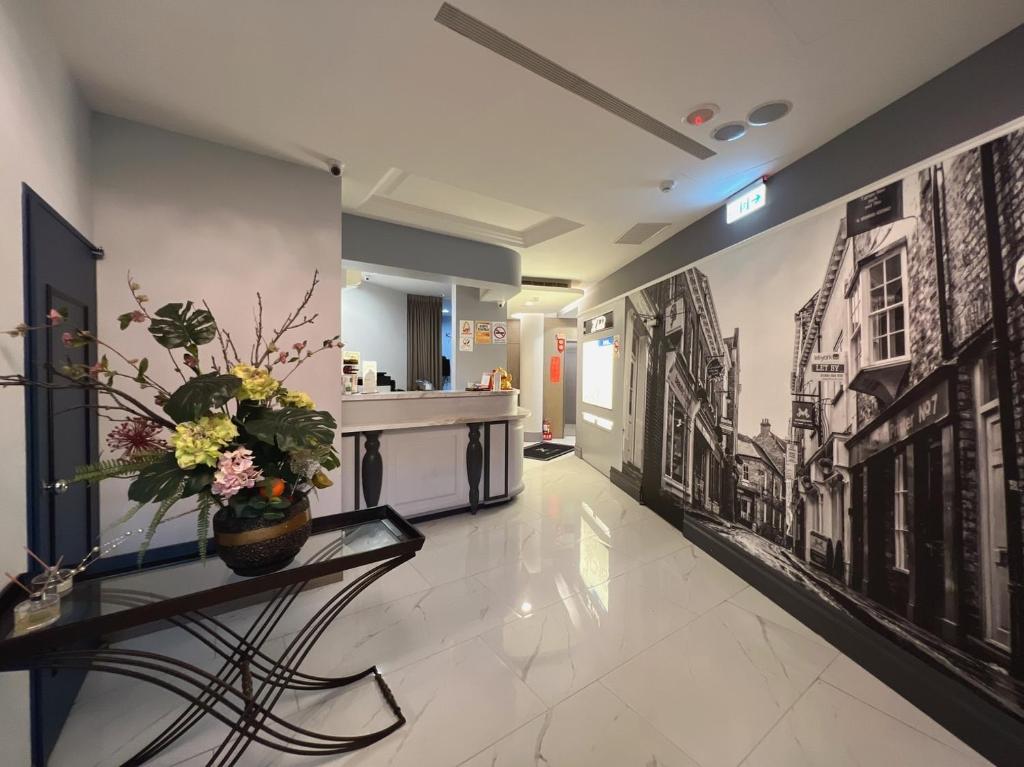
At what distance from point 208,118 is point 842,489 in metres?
4.15

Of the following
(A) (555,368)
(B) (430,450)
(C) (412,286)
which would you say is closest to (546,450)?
(A) (555,368)

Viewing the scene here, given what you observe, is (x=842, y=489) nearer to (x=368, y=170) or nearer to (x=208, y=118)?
(x=368, y=170)

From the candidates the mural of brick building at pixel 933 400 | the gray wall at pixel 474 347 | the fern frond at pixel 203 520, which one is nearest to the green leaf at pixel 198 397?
the fern frond at pixel 203 520

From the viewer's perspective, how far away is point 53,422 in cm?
153

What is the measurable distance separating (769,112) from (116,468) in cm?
321

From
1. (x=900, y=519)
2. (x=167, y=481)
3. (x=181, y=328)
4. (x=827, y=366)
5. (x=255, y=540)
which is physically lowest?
(x=900, y=519)

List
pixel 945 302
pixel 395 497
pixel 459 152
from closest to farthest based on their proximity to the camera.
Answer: pixel 945 302 → pixel 459 152 → pixel 395 497

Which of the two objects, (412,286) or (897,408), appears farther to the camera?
(412,286)

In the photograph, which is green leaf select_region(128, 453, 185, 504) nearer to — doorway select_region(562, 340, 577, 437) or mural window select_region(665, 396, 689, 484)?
mural window select_region(665, 396, 689, 484)

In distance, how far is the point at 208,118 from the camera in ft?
6.90

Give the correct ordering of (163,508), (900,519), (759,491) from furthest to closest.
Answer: (759,491) → (900,519) → (163,508)

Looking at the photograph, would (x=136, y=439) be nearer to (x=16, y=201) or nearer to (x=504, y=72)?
(x=16, y=201)

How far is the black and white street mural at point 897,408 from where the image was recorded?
1.54 metres

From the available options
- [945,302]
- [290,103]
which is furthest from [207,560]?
[945,302]
